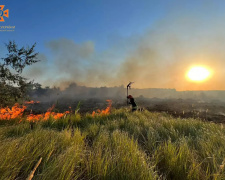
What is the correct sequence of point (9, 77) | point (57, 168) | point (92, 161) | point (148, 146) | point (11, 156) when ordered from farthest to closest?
point (9, 77) < point (148, 146) < point (92, 161) < point (11, 156) < point (57, 168)

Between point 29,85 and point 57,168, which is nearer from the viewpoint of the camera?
point 57,168

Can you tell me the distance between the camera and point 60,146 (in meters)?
2.52

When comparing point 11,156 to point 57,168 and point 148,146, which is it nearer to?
point 57,168

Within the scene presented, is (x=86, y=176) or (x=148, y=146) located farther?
(x=148, y=146)

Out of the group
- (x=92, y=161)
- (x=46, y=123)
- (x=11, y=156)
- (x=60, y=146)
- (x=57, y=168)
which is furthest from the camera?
(x=46, y=123)

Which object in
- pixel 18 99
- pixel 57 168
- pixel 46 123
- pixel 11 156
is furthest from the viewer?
pixel 18 99

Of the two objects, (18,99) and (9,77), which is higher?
(9,77)

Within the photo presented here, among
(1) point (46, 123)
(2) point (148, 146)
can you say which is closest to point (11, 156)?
(2) point (148, 146)

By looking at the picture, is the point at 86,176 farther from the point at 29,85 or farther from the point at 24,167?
the point at 29,85

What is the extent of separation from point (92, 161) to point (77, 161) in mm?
245

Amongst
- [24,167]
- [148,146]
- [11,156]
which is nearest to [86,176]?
[24,167]

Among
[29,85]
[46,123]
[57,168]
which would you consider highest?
[29,85]

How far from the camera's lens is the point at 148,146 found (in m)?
2.95

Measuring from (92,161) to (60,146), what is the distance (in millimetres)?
968
